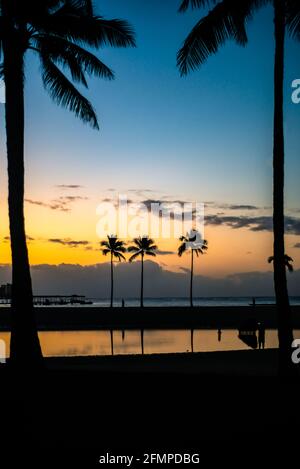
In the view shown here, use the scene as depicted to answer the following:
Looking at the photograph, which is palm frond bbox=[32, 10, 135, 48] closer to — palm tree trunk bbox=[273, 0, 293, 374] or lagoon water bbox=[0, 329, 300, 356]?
palm tree trunk bbox=[273, 0, 293, 374]

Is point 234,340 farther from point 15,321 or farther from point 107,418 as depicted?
point 107,418

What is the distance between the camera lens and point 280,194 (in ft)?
50.2

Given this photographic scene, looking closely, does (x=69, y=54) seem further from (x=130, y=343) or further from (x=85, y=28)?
(x=130, y=343)

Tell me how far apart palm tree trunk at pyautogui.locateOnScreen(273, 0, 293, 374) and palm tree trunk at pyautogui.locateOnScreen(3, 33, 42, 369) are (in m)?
6.16

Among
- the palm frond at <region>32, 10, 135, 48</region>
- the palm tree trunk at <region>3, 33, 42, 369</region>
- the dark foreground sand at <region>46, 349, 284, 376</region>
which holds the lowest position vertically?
the dark foreground sand at <region>46, 349, 284, 376</region>

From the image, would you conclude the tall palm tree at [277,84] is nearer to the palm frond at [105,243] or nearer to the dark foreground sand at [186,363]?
the dark foreground sand at [186,363]

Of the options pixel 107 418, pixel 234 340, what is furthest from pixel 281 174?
pixel 234 340

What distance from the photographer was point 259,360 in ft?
77.7

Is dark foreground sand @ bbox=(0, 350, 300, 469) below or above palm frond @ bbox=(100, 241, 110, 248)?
below

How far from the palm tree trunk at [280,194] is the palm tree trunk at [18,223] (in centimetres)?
616

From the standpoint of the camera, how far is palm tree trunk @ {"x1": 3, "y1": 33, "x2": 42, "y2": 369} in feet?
50.9

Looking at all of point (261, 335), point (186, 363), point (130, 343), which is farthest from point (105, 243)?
point (186, 363)

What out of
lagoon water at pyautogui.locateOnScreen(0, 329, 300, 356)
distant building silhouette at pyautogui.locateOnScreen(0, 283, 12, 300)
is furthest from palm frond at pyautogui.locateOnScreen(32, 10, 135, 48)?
distant building silhouette at pyautogui.locateOnScreen(0, 283, 12, 300)
